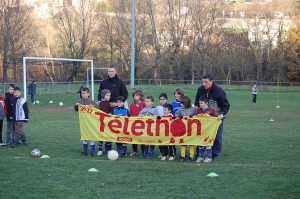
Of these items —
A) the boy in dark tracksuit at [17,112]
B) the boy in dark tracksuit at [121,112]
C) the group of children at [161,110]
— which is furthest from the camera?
the boy in dark tracksuit at [17,112]

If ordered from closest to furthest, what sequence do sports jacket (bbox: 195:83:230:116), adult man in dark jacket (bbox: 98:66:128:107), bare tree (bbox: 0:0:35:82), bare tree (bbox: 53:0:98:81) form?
sports jacket (bbox: 195:83:230:116) → adult man in dark jacket (bbox: 98:66:128:107) → bare tree (bbox: 0:0:35:82) → bare tree (bbox: 53:0:98:81)

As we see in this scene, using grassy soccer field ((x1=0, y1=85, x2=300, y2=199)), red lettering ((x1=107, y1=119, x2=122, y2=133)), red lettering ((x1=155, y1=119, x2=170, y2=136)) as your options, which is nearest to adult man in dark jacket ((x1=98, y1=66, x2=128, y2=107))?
red lettering ((x1=107, y1=119, x2=122, y2=133))

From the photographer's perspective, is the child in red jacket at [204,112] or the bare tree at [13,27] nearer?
the child in red jacket at [204,112]

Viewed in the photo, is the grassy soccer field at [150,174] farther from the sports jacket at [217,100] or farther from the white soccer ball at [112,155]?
the sports jacket at [217,100]

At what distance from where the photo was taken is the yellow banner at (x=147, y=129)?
36.7 ft

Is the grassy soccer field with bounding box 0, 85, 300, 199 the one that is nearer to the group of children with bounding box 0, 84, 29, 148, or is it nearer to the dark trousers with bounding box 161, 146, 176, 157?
the dark trousers with bounding box 161, 146, 176, 157

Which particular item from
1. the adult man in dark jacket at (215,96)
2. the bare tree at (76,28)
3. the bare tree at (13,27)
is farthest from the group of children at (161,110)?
the bare tree at (76,28)

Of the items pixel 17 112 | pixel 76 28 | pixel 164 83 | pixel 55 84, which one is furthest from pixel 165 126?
pixel 76 28

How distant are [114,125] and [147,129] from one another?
32.3 inches

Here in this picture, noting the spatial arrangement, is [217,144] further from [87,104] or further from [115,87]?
[87,104]

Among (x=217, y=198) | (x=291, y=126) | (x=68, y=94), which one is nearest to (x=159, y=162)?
(x=217, y=198)

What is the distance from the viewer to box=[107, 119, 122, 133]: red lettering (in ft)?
38.4

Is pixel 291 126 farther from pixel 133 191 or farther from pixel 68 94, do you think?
pixel 68 94

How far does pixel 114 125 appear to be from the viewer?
11.8 metres
